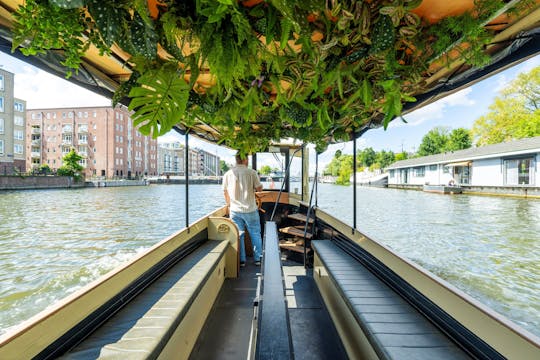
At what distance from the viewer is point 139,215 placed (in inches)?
568

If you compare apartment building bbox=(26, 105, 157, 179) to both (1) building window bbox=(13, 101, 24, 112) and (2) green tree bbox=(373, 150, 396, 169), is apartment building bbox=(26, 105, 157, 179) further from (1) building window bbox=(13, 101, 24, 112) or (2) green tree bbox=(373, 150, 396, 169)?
(2) green tree bbox=(373, 150, 396, 169)

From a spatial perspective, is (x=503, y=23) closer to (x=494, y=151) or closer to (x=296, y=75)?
(x=296, y=75)

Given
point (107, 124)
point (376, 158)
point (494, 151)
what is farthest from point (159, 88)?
point (376, 158)

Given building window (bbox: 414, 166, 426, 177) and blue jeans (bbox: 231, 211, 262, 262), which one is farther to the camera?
building window (bbox: 414, 166, 426, 177)

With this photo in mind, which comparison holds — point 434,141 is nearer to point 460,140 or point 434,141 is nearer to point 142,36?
point 460,140

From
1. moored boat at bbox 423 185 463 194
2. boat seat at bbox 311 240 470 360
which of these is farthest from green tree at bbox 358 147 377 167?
boat seat at bbox 311 240 470 360

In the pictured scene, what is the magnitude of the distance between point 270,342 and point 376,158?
65.4m

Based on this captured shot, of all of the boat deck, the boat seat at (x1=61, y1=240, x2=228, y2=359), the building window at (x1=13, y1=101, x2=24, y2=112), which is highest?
the building window at (x1=13, y1=101, x2=24, y2=112)

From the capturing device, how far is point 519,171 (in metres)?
17.2

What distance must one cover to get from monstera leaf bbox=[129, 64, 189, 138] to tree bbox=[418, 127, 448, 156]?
52.3m

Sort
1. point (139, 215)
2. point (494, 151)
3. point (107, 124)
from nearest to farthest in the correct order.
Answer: point (139, 215) → point (494, 151) → point (107, 124)

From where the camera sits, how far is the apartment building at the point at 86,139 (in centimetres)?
4359

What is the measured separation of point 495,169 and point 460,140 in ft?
83.5

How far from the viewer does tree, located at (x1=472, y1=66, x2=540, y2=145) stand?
21.7 meters
